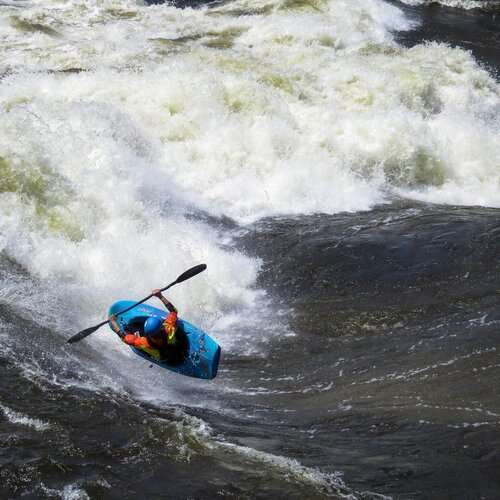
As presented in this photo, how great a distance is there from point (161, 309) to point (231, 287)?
0.86 m

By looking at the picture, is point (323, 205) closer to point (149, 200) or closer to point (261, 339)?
point (149, 200)

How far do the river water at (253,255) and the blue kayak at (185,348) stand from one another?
18cm

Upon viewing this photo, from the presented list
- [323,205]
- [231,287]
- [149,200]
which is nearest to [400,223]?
[323,205]

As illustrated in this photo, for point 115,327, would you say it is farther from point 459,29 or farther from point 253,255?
point 459,29

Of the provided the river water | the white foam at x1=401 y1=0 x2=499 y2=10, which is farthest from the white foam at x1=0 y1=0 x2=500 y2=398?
the white foam at x1=401 y1=0 x2=499 y2=10

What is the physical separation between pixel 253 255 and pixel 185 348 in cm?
234

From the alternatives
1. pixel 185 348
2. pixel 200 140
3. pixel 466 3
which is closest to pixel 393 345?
pixel 185 348

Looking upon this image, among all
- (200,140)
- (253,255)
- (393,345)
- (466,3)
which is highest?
(466,3)

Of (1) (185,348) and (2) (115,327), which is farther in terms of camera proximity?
(2) (115,327)

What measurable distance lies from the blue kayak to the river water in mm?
181

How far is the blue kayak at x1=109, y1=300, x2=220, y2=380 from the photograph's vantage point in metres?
6.38

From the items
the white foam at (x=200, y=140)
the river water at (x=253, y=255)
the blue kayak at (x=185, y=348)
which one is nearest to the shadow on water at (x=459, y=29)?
the river water at (x=253, y=255)

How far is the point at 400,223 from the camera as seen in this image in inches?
360

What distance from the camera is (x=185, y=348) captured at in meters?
6.51
